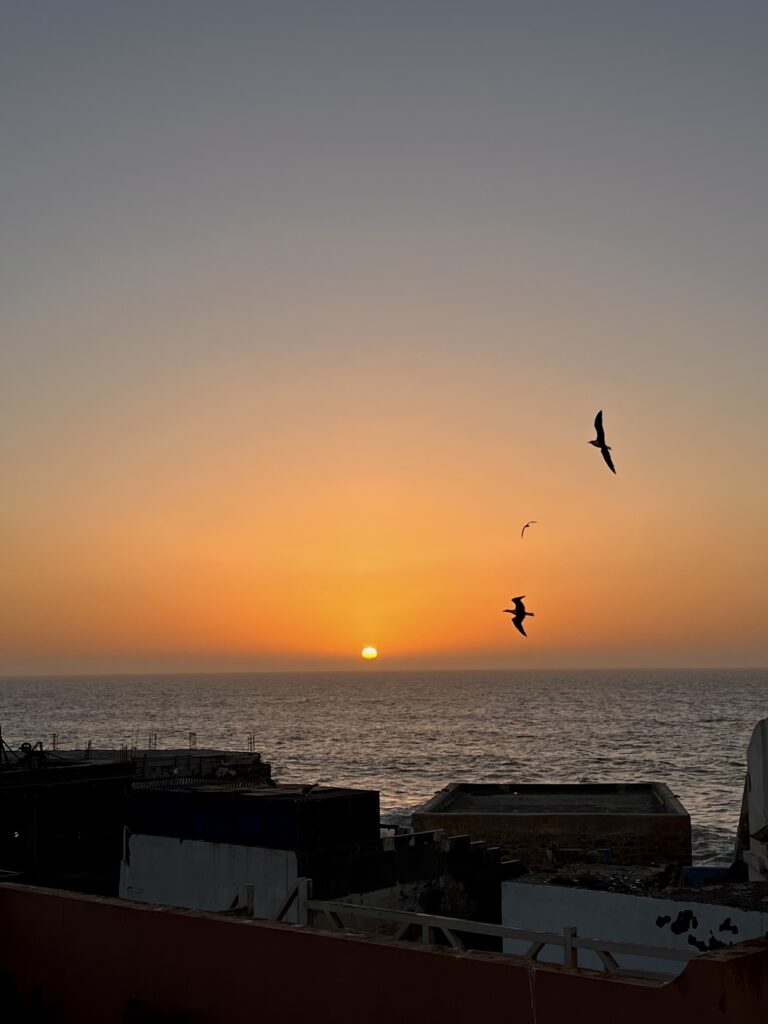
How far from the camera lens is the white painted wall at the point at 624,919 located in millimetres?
17438

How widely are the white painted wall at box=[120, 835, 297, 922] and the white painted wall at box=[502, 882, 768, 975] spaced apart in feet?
32.2

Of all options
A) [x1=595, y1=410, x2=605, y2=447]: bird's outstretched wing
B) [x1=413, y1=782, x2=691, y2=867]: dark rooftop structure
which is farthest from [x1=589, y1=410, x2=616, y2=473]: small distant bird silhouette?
[x1=413, y1=782, x2=691, y2=867]: dark rooftop structure

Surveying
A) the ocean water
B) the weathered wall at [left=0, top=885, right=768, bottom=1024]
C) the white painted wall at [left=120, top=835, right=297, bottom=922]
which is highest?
the weathered wall at [left=0, top=885, right=768, bottom=1024]

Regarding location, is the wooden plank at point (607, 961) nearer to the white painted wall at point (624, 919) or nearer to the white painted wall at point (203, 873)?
the white painted wall at point (624, 919)

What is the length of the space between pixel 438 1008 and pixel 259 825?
2098cm

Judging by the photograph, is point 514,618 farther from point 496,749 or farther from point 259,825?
point 496,749

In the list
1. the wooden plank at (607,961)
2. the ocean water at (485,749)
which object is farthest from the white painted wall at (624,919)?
the ocean water at (485,749)

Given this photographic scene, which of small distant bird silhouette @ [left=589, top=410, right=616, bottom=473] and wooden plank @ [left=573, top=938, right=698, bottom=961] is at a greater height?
small distant bird silhouette @ [left=589, top=410, right=616, bottom=473]

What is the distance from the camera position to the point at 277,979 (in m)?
11.0

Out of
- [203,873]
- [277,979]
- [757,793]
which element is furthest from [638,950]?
[203,873]

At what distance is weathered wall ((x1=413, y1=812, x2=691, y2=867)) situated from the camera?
42.5 m

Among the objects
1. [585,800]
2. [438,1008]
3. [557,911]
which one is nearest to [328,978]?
[438,1008]

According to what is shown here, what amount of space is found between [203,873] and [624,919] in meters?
15.6

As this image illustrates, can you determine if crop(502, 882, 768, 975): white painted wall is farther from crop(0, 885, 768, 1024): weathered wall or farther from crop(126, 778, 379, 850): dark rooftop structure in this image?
crop(126, 778, 379, 850): dark rooftop structure
